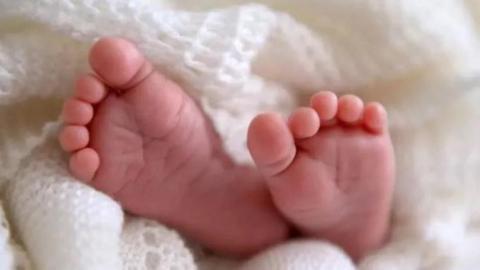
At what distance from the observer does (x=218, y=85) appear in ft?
2.97

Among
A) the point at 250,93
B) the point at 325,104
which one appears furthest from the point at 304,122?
the point at 250,93

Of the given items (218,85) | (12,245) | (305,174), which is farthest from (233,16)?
(12,245)

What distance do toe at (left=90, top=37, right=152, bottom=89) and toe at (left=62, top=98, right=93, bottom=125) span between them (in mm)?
28

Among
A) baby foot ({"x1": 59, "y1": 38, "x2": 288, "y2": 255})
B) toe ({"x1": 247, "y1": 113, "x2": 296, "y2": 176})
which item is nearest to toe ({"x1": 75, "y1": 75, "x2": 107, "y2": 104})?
baby foot ({"x1": 59, "y1": 38, "x2": 288, "y2": 255})

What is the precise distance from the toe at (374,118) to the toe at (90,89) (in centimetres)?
22

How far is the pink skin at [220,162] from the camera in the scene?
0.84 m

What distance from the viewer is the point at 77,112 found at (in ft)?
2.76

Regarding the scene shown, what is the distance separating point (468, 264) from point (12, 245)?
41 centimetres

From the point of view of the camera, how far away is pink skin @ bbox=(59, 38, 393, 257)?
0.84m

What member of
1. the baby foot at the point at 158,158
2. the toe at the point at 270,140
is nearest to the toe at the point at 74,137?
Result: the baby foot at the point at 158,158

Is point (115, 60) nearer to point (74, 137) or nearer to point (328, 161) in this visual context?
point (74, 137)

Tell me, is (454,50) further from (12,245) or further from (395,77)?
(12,245)

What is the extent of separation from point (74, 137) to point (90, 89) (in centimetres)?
4

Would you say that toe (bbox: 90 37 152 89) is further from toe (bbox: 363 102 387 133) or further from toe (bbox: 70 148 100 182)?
toe (bbox: 363 102 387 133)
